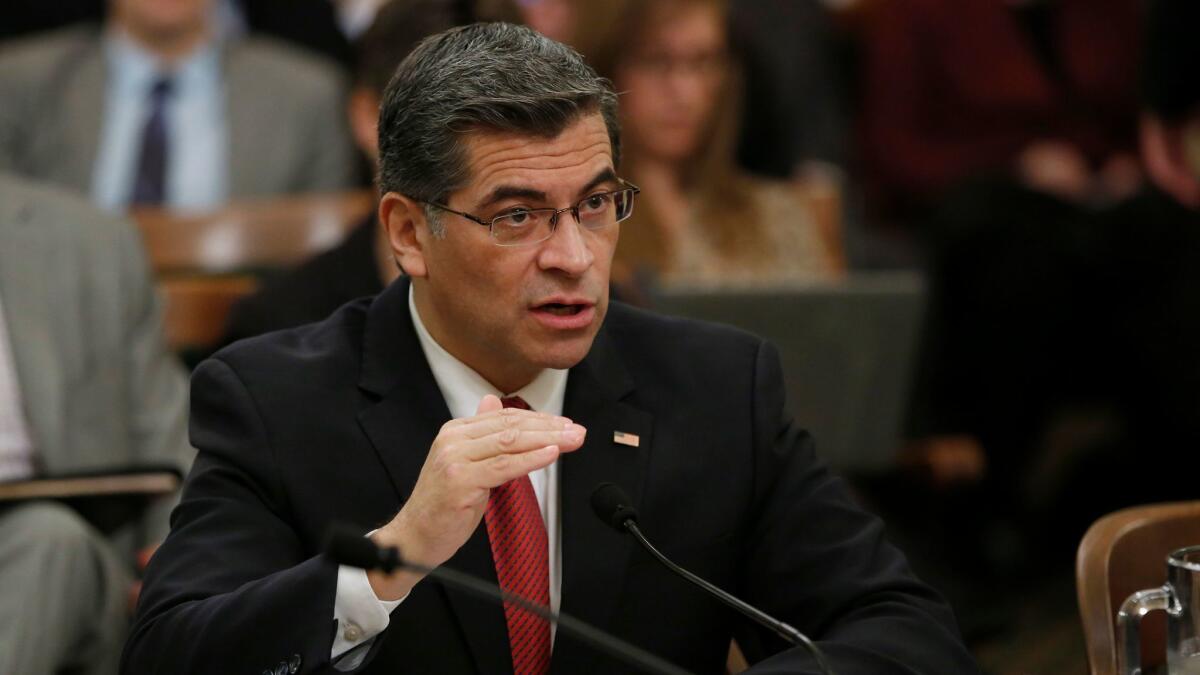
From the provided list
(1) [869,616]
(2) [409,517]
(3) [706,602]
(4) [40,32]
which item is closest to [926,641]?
(1) [869,616]

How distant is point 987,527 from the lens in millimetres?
4395

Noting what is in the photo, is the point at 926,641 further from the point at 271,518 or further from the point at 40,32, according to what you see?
the point at 40,32

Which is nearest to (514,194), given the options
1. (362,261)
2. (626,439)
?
(626,439)

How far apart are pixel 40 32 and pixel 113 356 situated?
2.07 metres

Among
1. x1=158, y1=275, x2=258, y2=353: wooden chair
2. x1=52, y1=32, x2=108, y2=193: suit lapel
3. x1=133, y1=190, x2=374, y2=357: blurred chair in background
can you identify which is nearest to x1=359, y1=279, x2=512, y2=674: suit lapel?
x1=158, y1=275, x2=258, y2=353: wooden chair

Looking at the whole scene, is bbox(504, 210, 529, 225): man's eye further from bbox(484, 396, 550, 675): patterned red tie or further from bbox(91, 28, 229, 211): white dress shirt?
bbox(91, 28, 229, 211): white dress shirt

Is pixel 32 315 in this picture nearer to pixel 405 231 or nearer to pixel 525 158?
pixel 405 231

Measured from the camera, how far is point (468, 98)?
6.04ft

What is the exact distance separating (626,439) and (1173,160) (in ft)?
8.81

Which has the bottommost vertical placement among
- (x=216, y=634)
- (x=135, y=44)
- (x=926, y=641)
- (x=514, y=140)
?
(x=926, y=641)

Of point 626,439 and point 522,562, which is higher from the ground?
point 626,439

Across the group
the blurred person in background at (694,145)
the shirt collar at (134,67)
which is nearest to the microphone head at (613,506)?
the blurred person in background at (694,145)

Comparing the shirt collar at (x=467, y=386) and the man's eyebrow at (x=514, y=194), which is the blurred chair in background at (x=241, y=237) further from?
the man's eyebrow at (x=514, y=194)

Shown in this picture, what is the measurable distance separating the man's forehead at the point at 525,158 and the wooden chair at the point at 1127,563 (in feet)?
2.59
